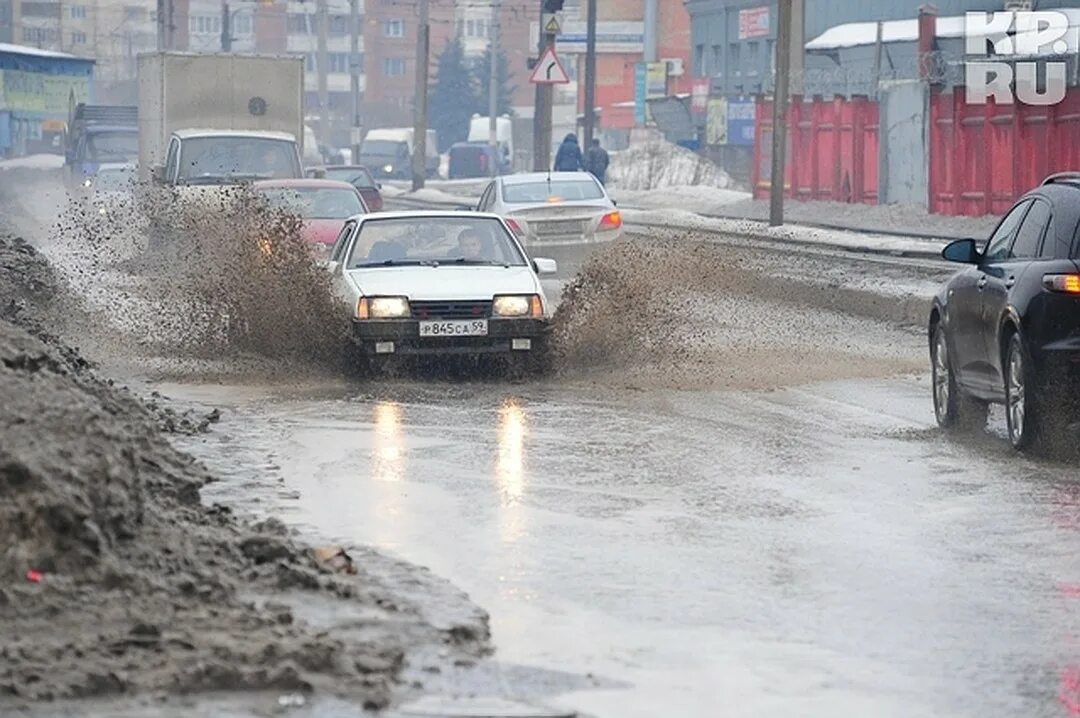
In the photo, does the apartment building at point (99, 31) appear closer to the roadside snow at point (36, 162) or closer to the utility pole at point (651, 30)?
the utility pole at point (651, 30)

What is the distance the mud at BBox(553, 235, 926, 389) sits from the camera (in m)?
17.0

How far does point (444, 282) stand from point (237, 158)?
50.4 feet

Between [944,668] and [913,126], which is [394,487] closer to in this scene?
[944,668]

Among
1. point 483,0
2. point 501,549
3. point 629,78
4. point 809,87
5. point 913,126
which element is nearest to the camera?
point 501,549

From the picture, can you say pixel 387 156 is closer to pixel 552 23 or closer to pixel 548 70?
pixel 552 23

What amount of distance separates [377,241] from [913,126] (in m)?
32.5

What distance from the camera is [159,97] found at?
1345 inches

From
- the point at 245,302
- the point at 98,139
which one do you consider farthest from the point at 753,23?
the point at 245,302

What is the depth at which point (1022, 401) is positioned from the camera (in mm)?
12258

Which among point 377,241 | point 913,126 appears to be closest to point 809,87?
point 913,126

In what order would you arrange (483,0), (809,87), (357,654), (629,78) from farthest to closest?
(483,0)
(629,78)
(809,87)
(357,654)

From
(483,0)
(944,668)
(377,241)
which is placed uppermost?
(483,0)

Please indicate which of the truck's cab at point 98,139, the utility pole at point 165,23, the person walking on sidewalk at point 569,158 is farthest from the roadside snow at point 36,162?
the person walking on sidewalk at point 569,158

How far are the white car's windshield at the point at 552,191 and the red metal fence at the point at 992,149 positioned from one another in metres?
13.0
